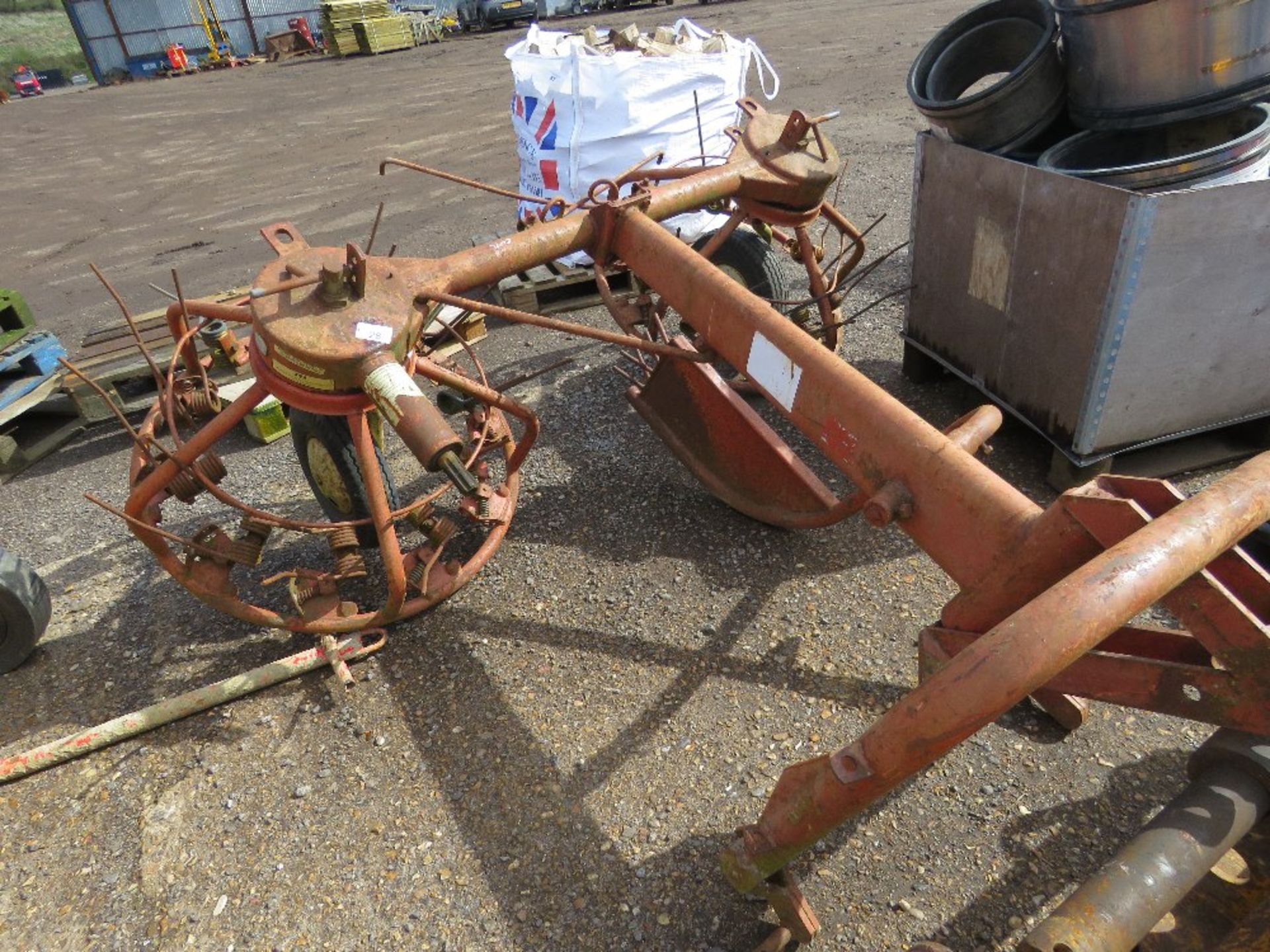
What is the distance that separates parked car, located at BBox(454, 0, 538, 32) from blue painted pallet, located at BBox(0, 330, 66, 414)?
18730mm

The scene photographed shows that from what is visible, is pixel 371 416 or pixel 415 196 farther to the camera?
pixel 415 196

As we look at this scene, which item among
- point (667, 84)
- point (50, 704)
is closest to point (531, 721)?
point (50, 704)

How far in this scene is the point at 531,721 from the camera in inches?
93.2

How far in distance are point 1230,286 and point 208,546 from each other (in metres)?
3.35

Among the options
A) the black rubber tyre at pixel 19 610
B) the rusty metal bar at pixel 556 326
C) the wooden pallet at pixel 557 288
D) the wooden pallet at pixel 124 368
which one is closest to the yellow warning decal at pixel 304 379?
the rusty metal bar at pixel 556 326

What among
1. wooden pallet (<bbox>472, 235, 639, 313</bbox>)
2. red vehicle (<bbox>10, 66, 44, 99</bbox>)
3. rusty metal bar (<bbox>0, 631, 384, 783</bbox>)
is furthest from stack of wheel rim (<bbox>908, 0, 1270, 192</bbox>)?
red vehicle (<bbox>10, 66, 44, 99</bbox>)

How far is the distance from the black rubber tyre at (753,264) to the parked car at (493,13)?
62.7 feet

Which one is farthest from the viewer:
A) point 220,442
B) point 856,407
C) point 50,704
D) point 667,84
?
point 667,84

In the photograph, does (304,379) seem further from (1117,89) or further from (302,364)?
(1117,89)

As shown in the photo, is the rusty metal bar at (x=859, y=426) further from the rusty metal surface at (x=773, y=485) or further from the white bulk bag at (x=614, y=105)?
the white bulk bag at (x=614, y=105)

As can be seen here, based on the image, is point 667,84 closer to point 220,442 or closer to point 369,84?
point 220,442

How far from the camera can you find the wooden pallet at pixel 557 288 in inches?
183

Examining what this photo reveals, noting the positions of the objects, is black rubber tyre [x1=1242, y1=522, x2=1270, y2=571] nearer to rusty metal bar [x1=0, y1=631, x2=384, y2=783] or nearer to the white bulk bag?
rusty metal bar [x1=0, y1=631, x2=384, y2=783]

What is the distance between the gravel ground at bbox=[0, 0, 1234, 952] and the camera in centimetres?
190
